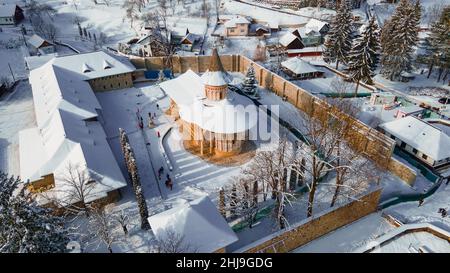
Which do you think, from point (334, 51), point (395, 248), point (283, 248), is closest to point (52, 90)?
point (283, 248)

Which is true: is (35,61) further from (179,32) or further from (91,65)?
(179,32)

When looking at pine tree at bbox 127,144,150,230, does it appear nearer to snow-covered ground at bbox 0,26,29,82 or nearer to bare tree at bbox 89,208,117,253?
bare tree at bbox 89,208,117,253

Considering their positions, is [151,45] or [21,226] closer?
[21,226]

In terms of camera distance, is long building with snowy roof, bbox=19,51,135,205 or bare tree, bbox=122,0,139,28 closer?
long building with snowy roof, bbox=19,51,135,205

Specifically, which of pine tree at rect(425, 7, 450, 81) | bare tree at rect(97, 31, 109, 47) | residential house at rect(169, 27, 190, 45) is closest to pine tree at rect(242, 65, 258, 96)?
pine tree at rect(425, 7, 450, 81)

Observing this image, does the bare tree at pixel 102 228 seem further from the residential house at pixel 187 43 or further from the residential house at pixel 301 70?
the residential house at pixel 187 43

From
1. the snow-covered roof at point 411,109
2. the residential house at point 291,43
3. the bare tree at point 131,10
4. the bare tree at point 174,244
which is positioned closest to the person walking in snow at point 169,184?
the bare tree at point 174,244

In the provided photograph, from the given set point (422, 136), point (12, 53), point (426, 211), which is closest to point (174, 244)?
point (426, 211)

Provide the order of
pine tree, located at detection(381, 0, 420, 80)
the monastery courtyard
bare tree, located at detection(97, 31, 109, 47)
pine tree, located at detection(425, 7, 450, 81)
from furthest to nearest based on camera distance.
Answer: bare tree, located at detection(97, 31, 109, 47)
pine tree, located at detection(381, 0, 420, 80)
pine tree, located at detection(425, 7, 450, 81)
the monastery courtyard
